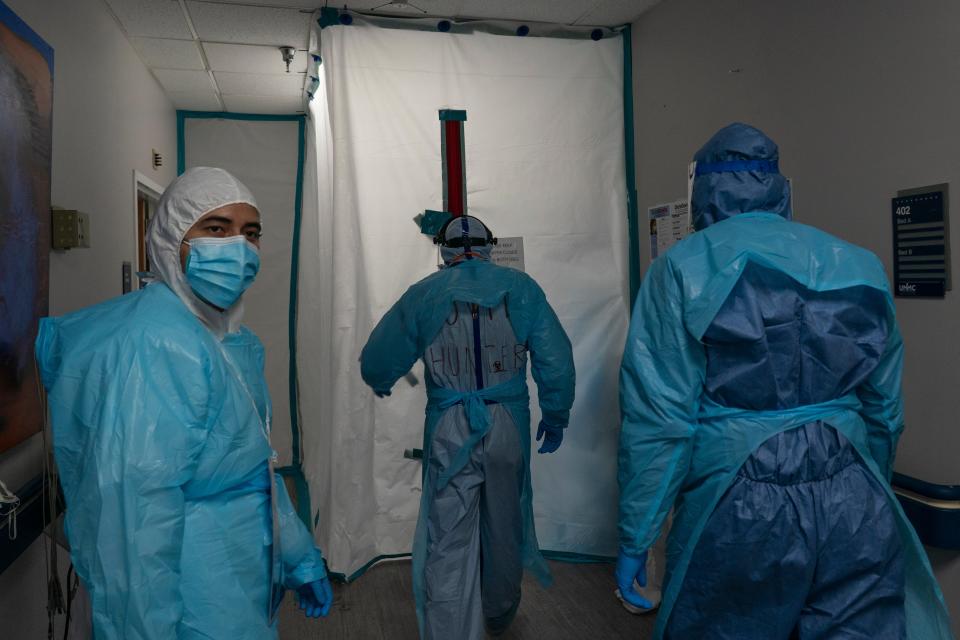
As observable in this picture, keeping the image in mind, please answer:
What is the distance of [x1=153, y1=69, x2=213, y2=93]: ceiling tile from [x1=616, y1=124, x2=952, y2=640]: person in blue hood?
127 inches

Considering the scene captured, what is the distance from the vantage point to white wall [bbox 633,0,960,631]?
1.67 m

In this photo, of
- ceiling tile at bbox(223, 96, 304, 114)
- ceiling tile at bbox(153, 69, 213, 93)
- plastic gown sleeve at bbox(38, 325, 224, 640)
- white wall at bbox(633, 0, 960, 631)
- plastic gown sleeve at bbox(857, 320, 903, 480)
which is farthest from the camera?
ceiling tile at bbox(223, 96, 304, 114)

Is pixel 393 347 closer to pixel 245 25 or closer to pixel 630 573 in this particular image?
pixel 630 573

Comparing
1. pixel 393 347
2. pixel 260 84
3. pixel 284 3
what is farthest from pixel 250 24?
pixel 393 347

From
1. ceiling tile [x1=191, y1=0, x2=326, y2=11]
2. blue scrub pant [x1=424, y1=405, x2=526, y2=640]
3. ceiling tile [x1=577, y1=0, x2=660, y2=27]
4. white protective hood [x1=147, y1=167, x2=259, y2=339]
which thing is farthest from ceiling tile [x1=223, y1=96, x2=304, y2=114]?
white protective hood [x1=147, y1=167, x2=259, y2=339]

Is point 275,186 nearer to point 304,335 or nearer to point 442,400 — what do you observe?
point 304,335

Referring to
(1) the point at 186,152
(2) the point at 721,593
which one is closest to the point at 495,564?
(2) the point at 721,593

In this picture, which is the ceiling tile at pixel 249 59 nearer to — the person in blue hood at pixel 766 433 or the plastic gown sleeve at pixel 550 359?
the plastic gown sleeve at pixel 550 359

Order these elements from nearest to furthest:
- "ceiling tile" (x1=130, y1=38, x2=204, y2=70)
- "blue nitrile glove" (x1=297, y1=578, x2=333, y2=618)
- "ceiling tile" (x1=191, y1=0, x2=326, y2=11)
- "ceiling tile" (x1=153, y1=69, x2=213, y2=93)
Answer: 1. "blue nitrile glove" (x1=297, y1=578, x2=333, y2=618)
2. "ceiling tile" (x1=191, y1=0, x2=326, y2=11)
3. "ceiling tile" (x1=130, y1=38, x2=204, y2=70)
4. "ceiling tile" (x1=153, y1=69, x2=213, y2=93)

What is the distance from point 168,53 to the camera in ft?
11.3

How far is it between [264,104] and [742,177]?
144 inches

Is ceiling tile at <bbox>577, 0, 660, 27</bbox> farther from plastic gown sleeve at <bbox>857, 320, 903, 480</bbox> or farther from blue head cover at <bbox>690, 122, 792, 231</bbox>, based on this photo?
plastic gown sleeve at <bbox>857, 320, 903, 480</bbox>

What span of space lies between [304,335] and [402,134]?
131 cm

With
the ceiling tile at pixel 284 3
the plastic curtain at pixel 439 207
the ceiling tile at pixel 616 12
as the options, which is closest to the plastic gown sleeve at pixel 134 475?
the plastic curtain at pixel 439 207
